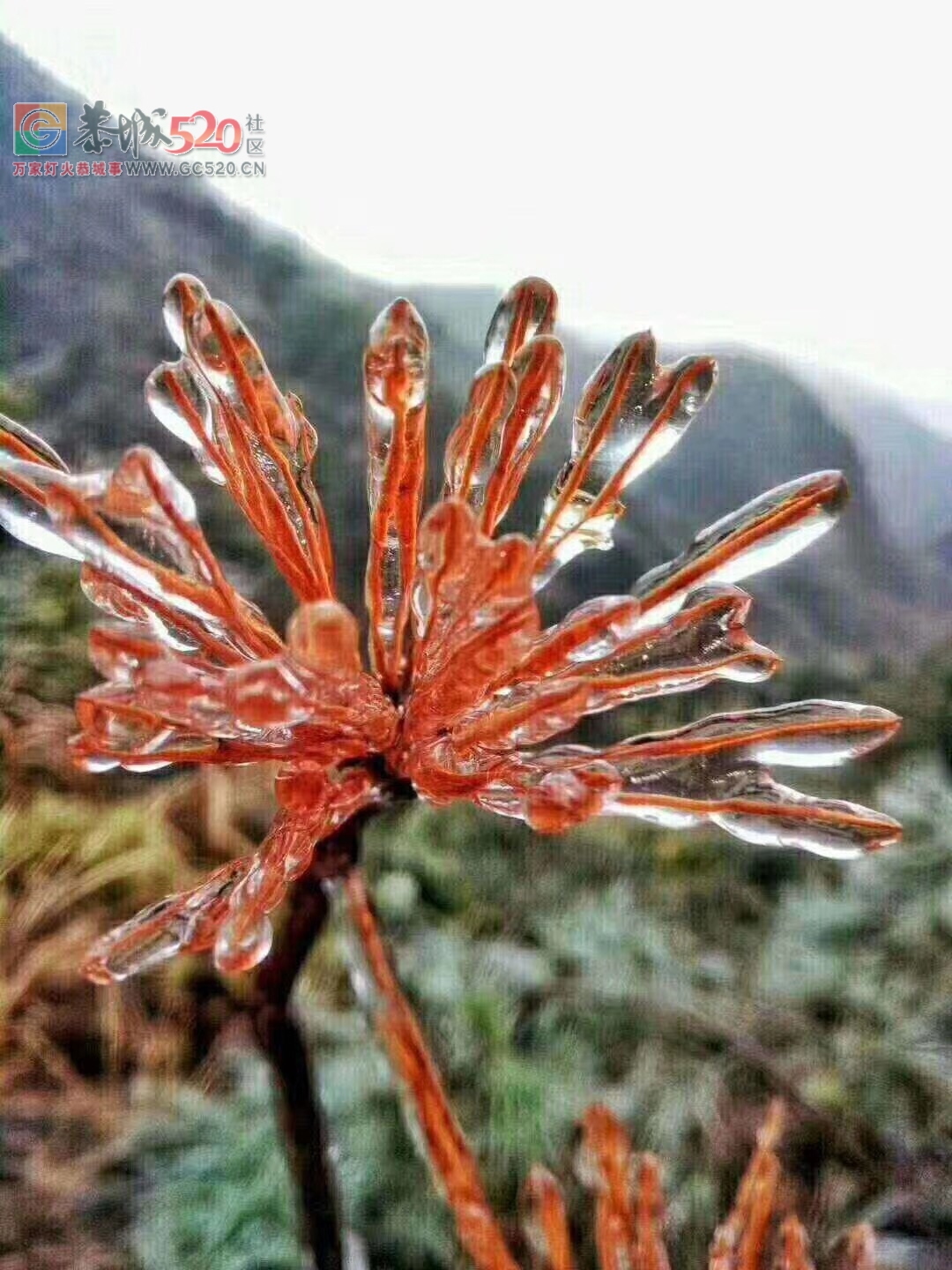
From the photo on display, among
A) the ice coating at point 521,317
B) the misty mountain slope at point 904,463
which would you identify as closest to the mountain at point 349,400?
the misty mountain slope at point 904,463

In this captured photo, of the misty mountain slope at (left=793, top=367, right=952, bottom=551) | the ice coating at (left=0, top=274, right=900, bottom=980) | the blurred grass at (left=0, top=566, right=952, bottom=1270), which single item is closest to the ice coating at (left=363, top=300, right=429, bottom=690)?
the ice coating at (left=0, top=274, right=900, bottom=980)

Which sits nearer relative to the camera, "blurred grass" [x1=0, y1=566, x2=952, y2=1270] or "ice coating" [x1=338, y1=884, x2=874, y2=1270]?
"ice coating" [x1=338, y1=884, x2=874, y2=1270]

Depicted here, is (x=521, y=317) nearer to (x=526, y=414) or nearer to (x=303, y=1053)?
(x=526, y=414)

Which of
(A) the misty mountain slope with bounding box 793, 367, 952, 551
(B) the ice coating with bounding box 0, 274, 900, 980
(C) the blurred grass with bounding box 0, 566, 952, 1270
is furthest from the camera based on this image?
(A) the misty mountain slope with bounding box 793, 367, 952, 551

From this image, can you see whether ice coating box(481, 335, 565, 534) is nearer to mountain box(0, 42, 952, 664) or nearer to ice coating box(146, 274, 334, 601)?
ice coating box(146, 274, 334, 601)

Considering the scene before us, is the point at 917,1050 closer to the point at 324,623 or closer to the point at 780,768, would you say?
the point at 780,768

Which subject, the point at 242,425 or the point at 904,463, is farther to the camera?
the point at 904,463

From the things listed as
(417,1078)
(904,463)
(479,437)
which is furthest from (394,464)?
(904,463)
